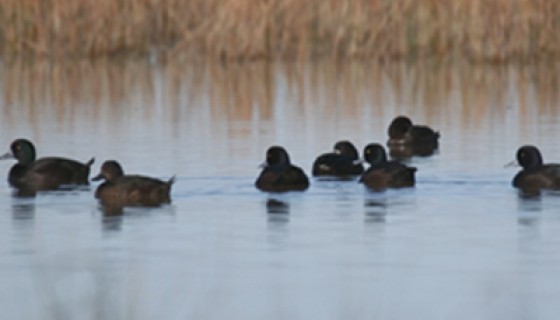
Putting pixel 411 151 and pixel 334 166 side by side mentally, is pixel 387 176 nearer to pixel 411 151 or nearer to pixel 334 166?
pixel 334 166

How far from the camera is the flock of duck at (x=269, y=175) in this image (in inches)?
531

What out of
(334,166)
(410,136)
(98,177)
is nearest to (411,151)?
(410,136)

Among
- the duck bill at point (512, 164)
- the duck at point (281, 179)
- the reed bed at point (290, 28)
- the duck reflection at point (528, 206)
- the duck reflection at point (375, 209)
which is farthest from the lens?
the reed bed at point (290, 28)

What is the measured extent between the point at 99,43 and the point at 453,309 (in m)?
19.6

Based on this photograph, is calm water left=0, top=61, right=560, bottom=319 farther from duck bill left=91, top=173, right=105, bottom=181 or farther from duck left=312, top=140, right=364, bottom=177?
duck left=312, top=140, right=364, bottom=177

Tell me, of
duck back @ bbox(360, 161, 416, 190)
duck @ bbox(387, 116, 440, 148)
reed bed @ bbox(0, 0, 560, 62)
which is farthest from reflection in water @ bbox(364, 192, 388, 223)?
reed bed @ bbox(0, 0, 560, 62)

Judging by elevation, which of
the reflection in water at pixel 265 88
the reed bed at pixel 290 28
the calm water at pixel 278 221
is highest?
the reed bed at pixel 290 28

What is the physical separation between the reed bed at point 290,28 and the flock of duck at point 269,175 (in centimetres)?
1089

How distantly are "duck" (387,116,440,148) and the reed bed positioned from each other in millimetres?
8156

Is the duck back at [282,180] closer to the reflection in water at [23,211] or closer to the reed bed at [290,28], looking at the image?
the reflection in water at [23,211]

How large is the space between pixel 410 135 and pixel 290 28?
976 centimetres

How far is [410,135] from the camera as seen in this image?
59.0ft

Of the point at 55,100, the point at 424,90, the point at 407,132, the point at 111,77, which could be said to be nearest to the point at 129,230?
the point at 407,132

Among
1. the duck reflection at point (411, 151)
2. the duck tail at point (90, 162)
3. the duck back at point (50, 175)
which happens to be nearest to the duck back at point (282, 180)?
the duck back at point (50, 175)
